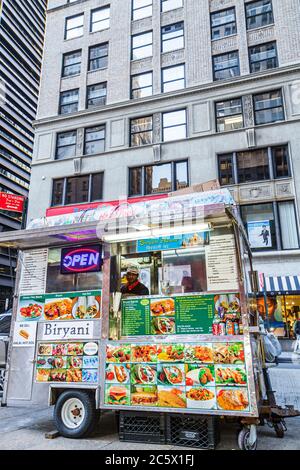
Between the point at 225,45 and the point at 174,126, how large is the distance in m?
6.00

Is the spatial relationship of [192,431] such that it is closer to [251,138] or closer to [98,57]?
[251,138]

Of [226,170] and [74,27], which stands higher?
[74,27]

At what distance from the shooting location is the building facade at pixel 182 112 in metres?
19.0

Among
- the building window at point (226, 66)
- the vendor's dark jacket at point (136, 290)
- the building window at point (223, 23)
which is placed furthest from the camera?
the building window at point (223, 23)

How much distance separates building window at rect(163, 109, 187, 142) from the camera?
21.5 meters

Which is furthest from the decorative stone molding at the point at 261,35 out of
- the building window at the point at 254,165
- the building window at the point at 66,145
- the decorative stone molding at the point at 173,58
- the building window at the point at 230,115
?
the building window at the point at 66,145

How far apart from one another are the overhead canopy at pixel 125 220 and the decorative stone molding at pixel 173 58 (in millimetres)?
A: 19923

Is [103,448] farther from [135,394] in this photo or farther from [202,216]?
[202,216]

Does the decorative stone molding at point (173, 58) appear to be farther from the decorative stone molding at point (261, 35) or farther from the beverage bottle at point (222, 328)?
the beverage bottle at point (222, 328)

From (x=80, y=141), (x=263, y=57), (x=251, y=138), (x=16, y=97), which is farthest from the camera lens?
(x=16, y=97)

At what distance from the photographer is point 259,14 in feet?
71.1

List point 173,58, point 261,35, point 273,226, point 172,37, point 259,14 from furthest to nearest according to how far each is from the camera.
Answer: point 172,37 < point 173,58 < point 259,14 < point 261,35 < point 273,226

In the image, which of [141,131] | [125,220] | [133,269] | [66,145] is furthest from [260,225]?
[125,220]
